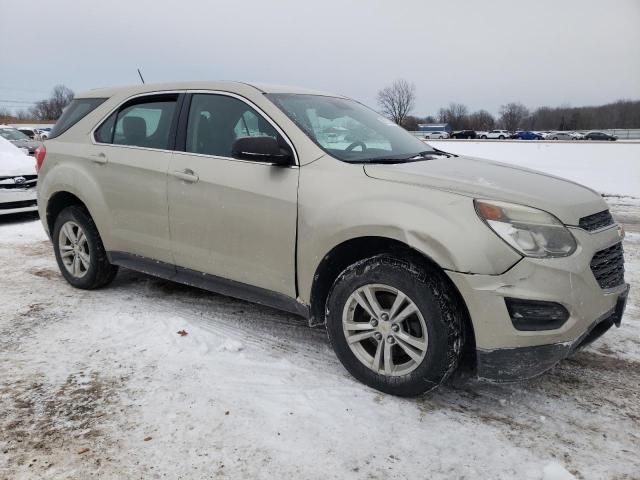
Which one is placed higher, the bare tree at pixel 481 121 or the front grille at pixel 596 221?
the front grille at pixel 596 221

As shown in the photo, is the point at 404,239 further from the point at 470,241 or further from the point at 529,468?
the point at 529,468

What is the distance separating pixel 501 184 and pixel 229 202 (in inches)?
68.2

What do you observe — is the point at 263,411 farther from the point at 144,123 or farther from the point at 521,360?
the point at 144,123

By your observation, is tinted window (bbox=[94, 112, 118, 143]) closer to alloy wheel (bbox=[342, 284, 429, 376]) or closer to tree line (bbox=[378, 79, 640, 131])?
alloy wheel (bbox=[342, 284, 429, 376])

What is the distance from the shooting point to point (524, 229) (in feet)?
8.48

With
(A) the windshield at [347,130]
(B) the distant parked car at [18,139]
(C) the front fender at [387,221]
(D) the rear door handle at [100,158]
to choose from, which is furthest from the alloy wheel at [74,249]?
(B) the distant parked car at [18,139]

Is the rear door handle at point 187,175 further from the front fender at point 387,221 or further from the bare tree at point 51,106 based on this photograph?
the bare tree at point 51,106

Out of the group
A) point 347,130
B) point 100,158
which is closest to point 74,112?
point 100,158

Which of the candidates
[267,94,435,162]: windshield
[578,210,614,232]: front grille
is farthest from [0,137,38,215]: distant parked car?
[578,210,614,232]: front grille

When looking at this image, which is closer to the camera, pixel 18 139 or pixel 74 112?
pixel 74 112

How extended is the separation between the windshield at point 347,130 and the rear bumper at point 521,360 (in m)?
1.41

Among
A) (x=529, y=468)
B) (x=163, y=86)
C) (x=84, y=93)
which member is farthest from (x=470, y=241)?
(x=84, y=93)

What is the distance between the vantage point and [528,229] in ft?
8.49

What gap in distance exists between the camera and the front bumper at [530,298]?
251 centimetres
